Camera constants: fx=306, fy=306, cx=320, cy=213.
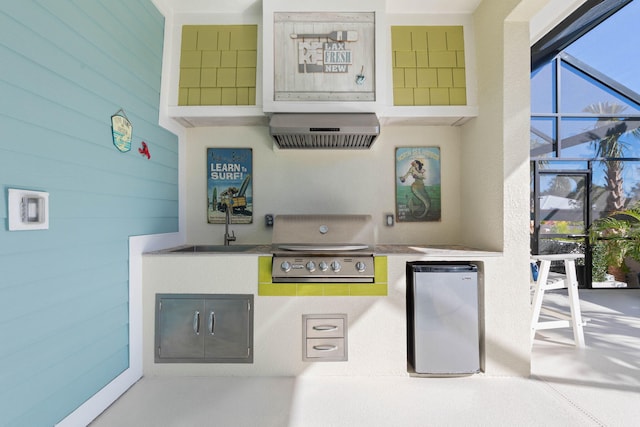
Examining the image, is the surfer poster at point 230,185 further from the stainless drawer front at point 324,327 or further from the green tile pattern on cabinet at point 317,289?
the stainless drawer front at point 324,327

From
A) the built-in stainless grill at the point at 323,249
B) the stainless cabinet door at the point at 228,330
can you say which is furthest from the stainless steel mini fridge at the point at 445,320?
the stainless cabinet door at the point at 228,330

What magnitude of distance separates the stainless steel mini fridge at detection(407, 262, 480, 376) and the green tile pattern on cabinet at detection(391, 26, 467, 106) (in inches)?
59.9

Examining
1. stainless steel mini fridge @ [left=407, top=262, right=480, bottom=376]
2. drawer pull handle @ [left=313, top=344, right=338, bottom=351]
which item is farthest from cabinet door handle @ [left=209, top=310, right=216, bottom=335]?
stainless steel mini fridge @ [left=407, top=262, right=480, bottom=376]

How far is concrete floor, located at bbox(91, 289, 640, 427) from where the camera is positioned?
188cm

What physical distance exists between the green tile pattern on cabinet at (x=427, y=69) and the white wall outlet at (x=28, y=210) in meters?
2.59

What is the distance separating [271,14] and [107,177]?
74.4 inches

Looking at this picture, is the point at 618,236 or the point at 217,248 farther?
the point at 618,236

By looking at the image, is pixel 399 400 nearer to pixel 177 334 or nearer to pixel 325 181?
pixel 177 334

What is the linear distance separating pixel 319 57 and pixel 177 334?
256 cm

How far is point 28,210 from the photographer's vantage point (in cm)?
141

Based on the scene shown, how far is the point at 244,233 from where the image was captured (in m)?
3.17

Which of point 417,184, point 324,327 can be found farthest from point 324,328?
point 417,184

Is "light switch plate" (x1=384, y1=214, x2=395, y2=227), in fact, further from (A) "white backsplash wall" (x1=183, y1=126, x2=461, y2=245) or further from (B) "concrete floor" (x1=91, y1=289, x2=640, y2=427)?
(B) "concrete floor" (x1=91, y1=289, x2=640, y2=427)

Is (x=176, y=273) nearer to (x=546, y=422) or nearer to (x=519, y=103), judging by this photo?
(x=546, y=422)
